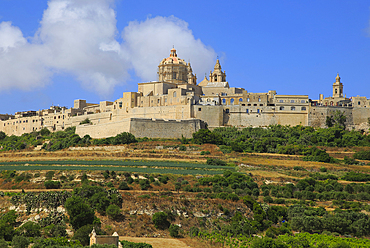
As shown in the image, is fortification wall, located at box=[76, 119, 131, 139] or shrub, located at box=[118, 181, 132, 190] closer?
shrub, located at box=[118, 181, 132, 190]

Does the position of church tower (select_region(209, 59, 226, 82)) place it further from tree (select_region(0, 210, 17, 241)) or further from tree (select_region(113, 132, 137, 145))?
tree (select_region(0, 210, 17, 241))

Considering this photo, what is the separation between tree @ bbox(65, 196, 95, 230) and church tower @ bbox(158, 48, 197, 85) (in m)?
41.0

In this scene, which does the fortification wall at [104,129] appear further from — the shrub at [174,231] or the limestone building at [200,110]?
the shrub at [174,231]

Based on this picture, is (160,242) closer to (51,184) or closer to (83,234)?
(83,234)

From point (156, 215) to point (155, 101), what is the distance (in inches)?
1311

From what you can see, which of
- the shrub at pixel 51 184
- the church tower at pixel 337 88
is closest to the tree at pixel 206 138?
the shrub at pixel 51 184

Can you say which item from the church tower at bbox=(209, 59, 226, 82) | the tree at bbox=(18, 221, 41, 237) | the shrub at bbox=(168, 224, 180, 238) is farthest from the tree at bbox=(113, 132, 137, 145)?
the tree at bbox=(18, 221, 41, 237)

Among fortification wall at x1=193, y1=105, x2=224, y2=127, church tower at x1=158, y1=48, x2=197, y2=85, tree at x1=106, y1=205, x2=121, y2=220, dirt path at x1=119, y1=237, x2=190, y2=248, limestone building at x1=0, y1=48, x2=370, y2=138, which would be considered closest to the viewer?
dirt path at x1=119, y1=237, x2=190, y2=248

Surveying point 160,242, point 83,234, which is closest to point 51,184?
point 83,234

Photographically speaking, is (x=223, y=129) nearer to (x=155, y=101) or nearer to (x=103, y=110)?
(x=155, y=101)

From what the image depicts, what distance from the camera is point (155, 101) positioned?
2490 inches

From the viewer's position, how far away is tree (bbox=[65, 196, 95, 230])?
28.7m

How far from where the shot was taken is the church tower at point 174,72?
2768 inches

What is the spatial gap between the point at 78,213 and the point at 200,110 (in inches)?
1295
